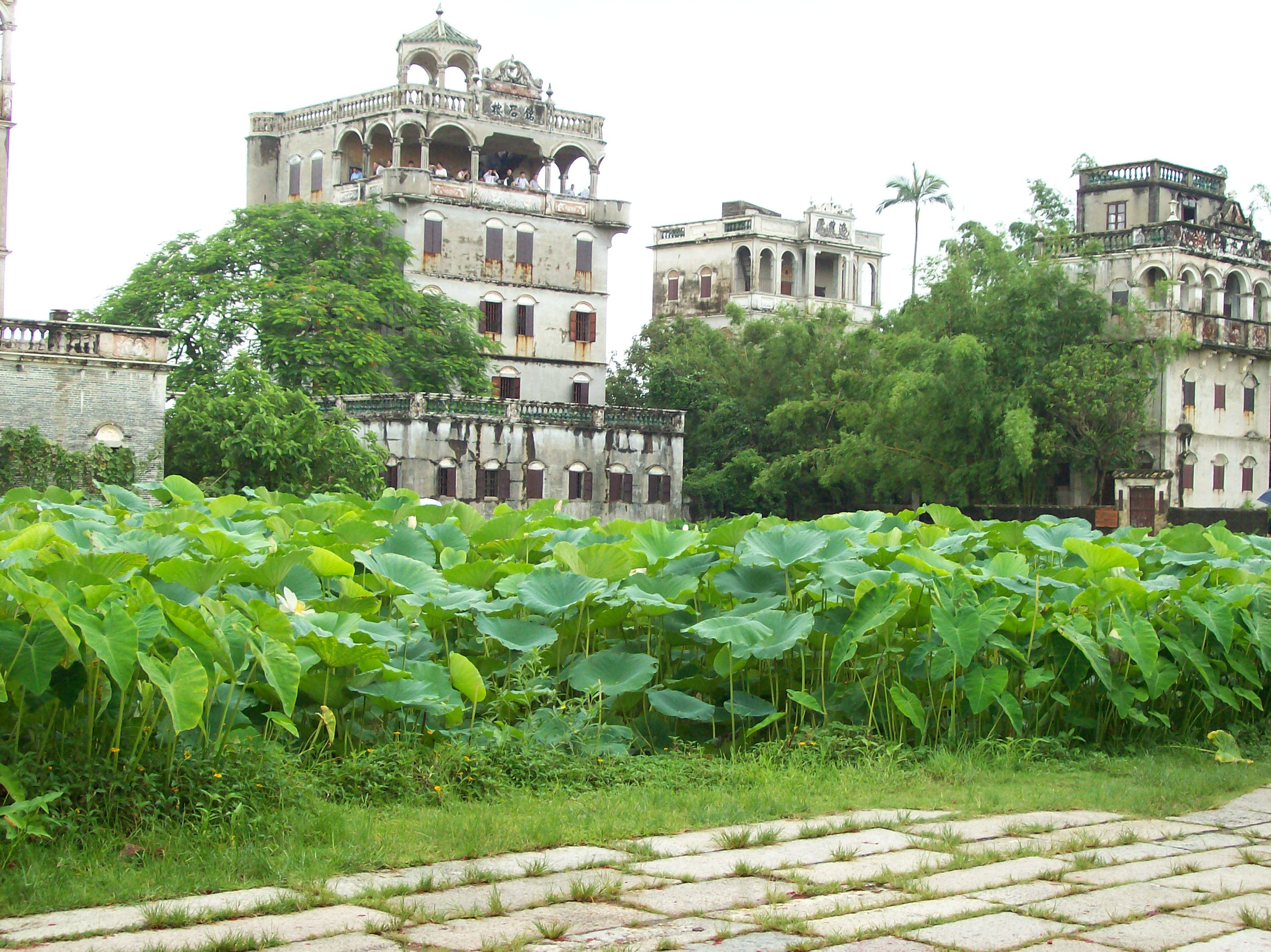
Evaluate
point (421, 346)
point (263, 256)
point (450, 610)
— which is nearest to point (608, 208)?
point (421, 346)

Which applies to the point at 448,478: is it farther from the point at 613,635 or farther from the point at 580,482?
the point at 613,635

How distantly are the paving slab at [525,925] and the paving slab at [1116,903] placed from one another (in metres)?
1.30

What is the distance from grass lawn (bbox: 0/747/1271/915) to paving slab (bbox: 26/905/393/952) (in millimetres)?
368

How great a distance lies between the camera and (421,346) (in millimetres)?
39844

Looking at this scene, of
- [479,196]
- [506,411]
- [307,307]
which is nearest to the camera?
[307,307]

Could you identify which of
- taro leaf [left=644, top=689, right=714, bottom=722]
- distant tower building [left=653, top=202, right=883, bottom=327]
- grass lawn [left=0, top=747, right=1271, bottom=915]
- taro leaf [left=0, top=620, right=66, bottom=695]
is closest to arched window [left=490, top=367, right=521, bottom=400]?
distant tower building [left=653, top=202, right=883, bottom=327]

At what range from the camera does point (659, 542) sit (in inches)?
352

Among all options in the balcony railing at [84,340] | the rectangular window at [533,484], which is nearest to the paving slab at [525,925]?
the balcony railing at [84,340]

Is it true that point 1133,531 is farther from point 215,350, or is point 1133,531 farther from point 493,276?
point 493,276

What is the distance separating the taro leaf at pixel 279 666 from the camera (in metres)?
6.01

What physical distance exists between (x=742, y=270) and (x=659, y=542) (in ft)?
159

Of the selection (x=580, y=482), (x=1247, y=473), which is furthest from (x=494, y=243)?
(x=1247, y=473)

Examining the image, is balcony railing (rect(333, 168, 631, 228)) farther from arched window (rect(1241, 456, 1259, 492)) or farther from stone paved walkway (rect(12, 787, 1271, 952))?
stone paved walkway (rect(12, 787, 1271, 952))

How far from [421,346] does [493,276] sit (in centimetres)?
443
